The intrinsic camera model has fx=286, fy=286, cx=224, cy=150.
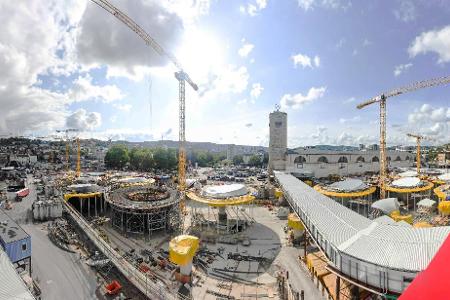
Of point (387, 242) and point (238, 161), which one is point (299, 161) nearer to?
point (238, 161)

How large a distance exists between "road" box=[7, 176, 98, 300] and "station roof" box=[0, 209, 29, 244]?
3356mm

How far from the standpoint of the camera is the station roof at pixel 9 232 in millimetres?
27359

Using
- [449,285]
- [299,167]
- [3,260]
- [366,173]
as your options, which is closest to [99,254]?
[3,260]

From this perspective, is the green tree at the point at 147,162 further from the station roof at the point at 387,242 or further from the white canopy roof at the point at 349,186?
the station roof at the point at 387,242

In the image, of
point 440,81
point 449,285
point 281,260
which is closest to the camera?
point 449,285

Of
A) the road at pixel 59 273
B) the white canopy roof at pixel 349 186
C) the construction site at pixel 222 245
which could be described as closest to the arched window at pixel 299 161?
the construction site at pixel 222 245

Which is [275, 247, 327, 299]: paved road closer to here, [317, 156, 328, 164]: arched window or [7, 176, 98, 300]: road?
[7, 176, 98, 300]: road

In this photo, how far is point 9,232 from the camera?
28.8 m

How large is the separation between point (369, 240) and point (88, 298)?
866 inches

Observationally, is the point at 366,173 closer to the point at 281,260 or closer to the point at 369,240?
the point at 281,260

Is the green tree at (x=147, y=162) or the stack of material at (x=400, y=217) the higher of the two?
the green tree at (x=147, y=162)

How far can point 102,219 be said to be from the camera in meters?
44.3

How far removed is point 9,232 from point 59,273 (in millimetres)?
7003

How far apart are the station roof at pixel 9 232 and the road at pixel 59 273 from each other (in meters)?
3.36
